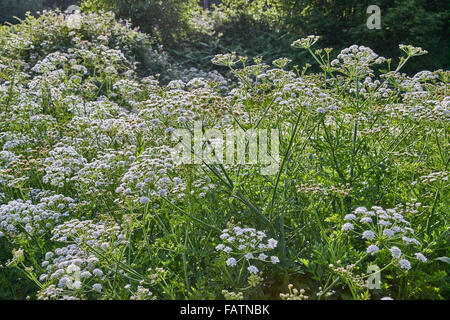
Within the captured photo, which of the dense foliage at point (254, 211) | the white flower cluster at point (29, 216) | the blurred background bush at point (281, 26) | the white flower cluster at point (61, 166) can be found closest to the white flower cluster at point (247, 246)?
the dense foliage at point (254, 211)

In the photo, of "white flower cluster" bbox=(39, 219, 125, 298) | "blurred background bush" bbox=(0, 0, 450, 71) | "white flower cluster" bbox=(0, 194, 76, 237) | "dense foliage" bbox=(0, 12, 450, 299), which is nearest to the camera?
"white flower cluster" bbox=(39, 219, 125, 298)

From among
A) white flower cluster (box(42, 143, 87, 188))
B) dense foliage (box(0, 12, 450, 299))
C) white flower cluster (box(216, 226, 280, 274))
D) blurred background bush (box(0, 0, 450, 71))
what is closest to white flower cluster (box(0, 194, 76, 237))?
dense foliage (box(0, 12, 450, 299))

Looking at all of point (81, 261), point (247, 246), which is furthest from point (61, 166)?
point (247, 246)

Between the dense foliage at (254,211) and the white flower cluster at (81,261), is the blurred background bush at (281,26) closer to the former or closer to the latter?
the dense foliage at (254,211)

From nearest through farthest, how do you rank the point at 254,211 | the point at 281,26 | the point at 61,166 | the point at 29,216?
the point at 254,211
the point at 29,216
the point at 61,166
the point at 281,26

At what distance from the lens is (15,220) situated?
11.0ft

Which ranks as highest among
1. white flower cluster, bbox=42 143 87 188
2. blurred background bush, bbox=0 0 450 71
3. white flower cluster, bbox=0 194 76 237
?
blurred background bush, bbox=0 0 450 71

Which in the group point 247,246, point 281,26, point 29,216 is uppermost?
point 281,26

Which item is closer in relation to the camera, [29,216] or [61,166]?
[29,216]

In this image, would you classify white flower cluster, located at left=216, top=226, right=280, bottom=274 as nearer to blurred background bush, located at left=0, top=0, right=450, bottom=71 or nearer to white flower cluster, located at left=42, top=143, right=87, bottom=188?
white flower cluster, located at left=42, top=143, right=87, bottom=188

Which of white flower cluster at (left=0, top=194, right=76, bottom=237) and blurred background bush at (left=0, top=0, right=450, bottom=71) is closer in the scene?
white flower cluster at (left=0, top=194, right=76, bottom=237)

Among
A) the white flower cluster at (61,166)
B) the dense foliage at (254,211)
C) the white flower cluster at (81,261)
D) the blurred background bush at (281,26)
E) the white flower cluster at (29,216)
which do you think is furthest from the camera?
the blurred background bush at (281,26)

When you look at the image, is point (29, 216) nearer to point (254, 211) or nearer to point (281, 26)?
point (254, 211)

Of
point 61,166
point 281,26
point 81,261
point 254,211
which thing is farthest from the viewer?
point 281,26
